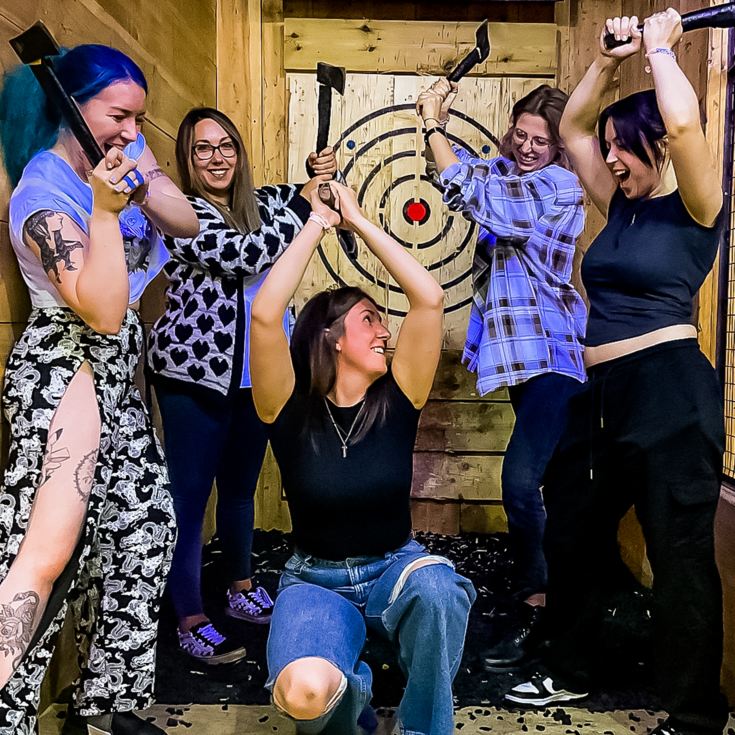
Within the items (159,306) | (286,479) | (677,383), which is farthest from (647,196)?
(159,306)

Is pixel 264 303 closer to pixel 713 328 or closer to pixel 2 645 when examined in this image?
pixel 2 645

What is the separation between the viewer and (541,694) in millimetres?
1613

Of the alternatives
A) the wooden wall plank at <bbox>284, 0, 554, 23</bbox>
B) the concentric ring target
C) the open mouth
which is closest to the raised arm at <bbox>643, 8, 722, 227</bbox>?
the open mouth

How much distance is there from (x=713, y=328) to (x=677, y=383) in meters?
0.33

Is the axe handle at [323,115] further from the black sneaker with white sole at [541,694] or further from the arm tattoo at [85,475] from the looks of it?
the black sneaker with white sole at [541,694]

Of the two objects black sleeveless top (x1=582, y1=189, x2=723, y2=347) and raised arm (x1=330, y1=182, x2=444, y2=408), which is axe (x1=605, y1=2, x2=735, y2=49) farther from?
raised arm (x1=330, y1=182, x2=444, y2=408)

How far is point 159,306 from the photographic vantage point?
2.12 m

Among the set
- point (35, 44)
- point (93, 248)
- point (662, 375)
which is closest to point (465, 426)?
point (662, 375)

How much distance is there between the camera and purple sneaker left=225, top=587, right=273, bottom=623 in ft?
6.42

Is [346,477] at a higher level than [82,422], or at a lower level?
lower

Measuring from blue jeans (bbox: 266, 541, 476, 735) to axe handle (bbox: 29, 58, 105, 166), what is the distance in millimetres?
835

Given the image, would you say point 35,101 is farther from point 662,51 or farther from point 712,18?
point 712,18

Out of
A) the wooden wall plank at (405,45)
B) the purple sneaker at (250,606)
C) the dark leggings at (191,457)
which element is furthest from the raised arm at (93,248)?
the wooden wall plank at (405,45)

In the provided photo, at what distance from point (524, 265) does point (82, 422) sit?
44.9 inches
